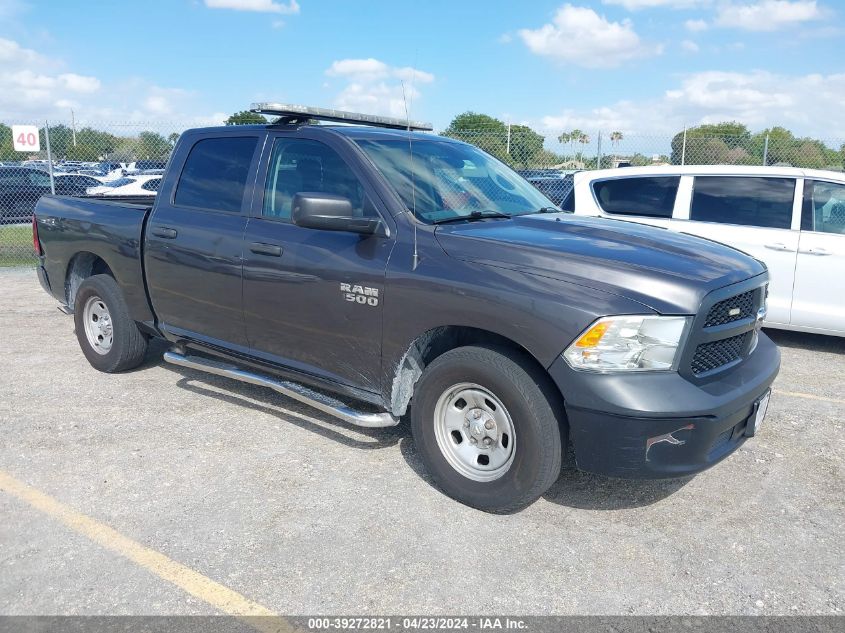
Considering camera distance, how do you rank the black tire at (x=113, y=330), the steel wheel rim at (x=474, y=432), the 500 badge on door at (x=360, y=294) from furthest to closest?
the black tire at (x=113, y=330), the 500 badge on door at (x=360, y=294), the steel wheel rim at (x=474, y=432)

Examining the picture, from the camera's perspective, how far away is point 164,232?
16.4 ft

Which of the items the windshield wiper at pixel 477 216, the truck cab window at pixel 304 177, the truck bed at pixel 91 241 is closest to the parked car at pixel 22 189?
the truck bed at pixel 91 241

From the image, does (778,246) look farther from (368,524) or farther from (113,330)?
(113,330)

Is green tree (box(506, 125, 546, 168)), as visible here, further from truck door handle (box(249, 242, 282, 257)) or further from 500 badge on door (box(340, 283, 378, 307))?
500 badge on door (box(340, 283, 378, 307))

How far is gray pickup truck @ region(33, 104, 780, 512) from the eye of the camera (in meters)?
3.17

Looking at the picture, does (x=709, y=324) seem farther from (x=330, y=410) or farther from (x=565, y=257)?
(x=330, y=410)

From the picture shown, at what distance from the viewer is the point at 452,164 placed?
4.48 meters

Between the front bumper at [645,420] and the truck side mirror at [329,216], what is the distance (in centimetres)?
128

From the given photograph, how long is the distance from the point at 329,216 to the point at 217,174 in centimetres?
154

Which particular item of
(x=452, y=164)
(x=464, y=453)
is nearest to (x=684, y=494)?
(x=464, y=453)

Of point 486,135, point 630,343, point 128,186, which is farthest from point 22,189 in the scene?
point 630,343

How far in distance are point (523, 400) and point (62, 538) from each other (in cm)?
229

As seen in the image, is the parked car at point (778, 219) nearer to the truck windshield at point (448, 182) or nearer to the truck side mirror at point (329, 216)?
the truck windshield at point (448, 182)

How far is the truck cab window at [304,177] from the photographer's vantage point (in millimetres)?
4121
